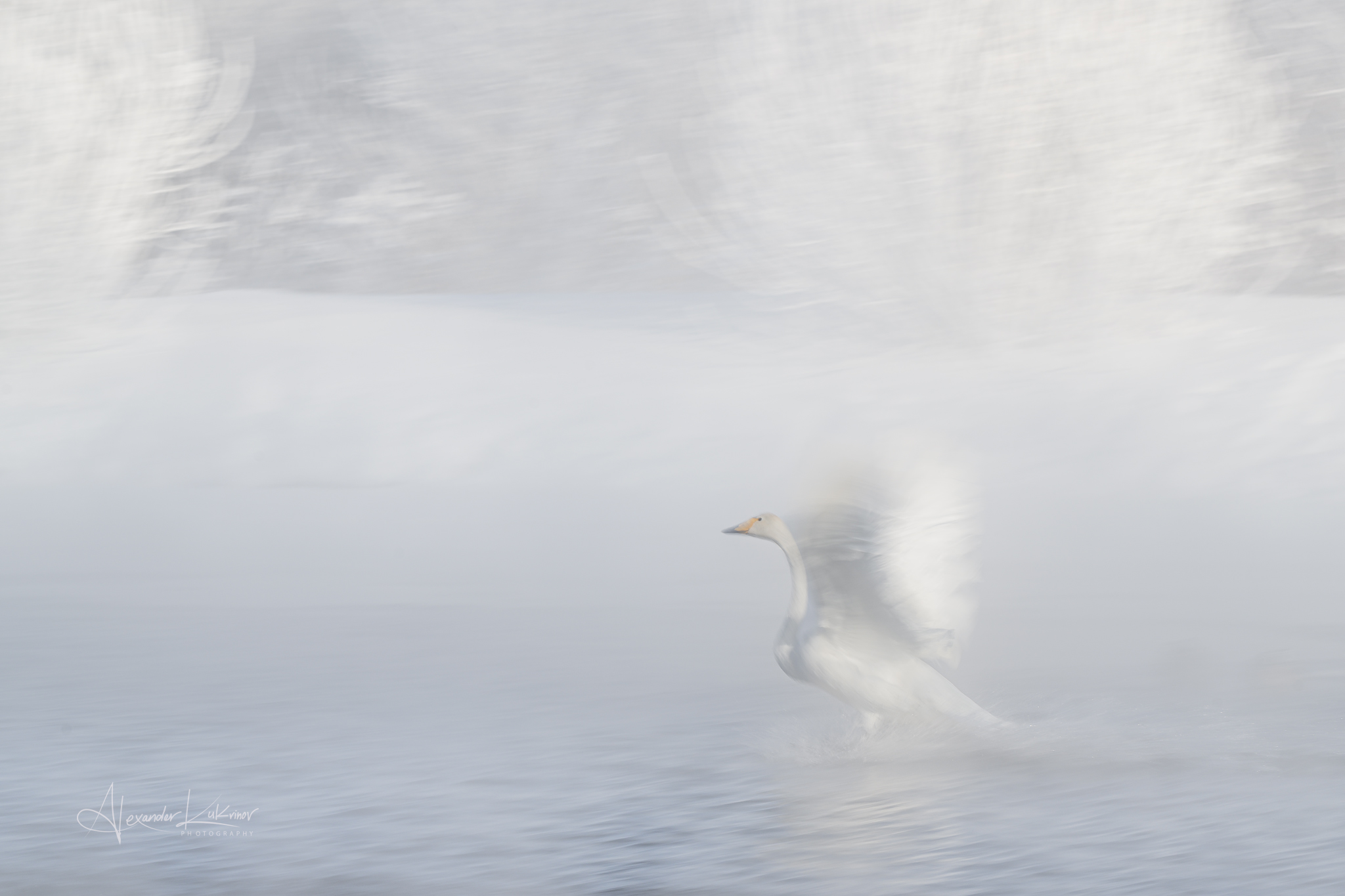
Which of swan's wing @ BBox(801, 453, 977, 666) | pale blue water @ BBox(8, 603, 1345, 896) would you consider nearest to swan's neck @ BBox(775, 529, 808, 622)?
swan's wing @ BBox(801, 453, 977, 666)

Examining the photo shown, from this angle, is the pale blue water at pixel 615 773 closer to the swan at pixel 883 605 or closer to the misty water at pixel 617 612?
the misty water at pixel 617 612

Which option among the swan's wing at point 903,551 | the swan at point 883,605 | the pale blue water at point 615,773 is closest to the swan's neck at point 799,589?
the swan at point 883,605

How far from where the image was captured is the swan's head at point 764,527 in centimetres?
333

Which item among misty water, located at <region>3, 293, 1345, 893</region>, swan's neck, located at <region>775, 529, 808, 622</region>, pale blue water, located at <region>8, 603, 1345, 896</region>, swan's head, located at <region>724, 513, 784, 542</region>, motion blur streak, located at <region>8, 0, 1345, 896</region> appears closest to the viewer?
pale blue water, located at <region>8, 603, 1345, 896</region>

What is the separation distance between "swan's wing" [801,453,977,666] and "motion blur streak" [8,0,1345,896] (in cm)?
12

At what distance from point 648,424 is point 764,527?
2198mm

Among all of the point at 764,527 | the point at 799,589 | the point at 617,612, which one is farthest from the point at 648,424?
the point at 799,589

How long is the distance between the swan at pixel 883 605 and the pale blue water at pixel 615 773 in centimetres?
12

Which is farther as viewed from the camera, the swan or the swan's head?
the swan's head

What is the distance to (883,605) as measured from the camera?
2.98 metres

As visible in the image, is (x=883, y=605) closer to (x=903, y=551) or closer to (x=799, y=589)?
(x=903, y=551)

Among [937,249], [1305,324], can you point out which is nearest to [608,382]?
[937,249]

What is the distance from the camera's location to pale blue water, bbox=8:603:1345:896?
2.50 metres

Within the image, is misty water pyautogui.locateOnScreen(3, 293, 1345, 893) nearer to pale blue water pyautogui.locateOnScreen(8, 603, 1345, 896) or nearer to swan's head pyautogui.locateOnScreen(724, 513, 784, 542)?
pale blue water pyautogui.locateOnScreen(8, 603, 1345, 896)
